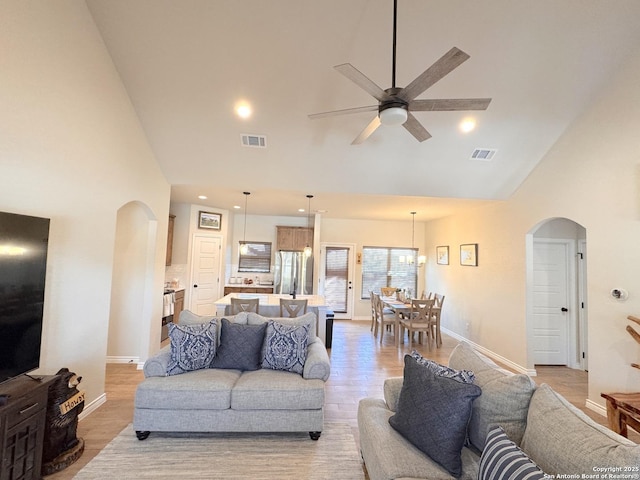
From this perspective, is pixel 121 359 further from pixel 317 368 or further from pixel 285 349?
pixel 317 368

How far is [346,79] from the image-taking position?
10.8ft

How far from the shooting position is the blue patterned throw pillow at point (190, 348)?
2.86 metres

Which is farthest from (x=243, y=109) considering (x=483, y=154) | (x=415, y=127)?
(x=483, y=154)

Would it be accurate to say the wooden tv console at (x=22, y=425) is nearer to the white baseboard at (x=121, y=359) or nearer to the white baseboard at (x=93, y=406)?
the white baseboard at (x=93, y=406)

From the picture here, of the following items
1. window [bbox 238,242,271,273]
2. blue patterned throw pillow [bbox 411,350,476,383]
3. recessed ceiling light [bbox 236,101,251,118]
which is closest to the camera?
blue patterned throw pillow [bbox 411,350,476,383]

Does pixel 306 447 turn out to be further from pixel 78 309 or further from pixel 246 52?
pixel 246 52

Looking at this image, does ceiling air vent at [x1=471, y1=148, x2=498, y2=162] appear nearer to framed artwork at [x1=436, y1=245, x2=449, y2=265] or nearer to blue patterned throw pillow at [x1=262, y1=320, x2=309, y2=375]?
framed artwork at [x1=436, y1=245, x2=449, y2=265]

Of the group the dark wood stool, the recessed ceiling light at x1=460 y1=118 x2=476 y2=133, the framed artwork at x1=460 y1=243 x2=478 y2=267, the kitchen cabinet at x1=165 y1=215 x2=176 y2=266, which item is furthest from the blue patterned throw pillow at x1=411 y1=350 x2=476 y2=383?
the kitchen cabinet at x1=165 y1=215 x2=176 y2=266

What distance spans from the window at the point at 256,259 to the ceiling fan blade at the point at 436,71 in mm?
6259

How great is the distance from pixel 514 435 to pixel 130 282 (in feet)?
16.0

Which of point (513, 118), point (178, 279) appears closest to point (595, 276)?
point (513, 118)

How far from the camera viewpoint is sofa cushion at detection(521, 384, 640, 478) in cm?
112

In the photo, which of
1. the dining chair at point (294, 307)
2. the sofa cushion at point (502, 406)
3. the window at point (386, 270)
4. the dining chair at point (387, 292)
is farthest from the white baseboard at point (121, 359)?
the window at point (386, 270)

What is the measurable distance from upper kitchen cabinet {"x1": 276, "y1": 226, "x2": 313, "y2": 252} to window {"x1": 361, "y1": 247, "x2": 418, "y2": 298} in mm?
1710
